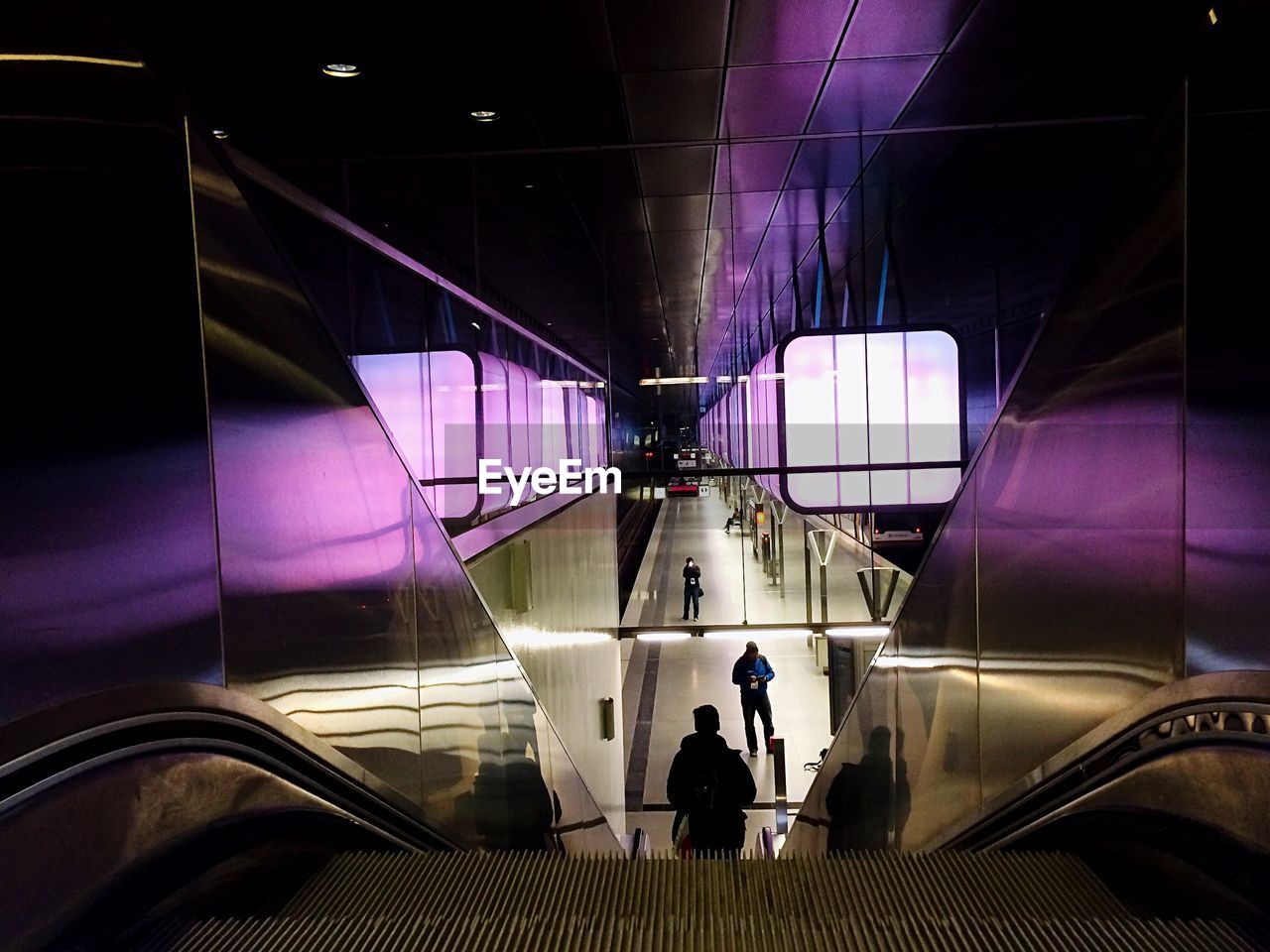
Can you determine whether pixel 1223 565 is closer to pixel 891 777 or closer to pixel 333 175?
pixel 891 777

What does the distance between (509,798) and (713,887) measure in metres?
3.63

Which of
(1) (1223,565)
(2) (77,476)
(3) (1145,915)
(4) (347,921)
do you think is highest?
(2) (77,476)

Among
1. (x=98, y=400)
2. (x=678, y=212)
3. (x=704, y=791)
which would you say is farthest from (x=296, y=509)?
(x=678, y=212)

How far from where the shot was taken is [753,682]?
34.1 feet

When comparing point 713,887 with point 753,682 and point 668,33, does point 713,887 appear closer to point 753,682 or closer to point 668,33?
point 668,33

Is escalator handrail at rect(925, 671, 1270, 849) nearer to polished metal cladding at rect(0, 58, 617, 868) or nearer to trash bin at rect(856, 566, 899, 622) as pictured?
polished metal cladding at rect(0, 58, 617, 868)

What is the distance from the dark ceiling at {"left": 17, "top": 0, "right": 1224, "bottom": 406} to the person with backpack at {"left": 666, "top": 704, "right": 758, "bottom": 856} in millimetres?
3789

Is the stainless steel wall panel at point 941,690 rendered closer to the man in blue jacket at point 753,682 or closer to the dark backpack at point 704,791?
the dark backpack at point 704,791

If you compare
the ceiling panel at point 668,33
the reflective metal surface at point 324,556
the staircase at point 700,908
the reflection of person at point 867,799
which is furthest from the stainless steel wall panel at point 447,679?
the ceiling panel at point 668,33

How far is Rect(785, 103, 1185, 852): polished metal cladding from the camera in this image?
2.57m

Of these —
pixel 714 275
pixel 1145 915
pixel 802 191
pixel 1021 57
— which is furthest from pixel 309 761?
pixel 714 275

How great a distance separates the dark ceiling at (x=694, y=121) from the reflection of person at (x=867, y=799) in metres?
3.65

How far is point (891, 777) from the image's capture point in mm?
5703

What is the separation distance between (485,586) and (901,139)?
4.87 meters
